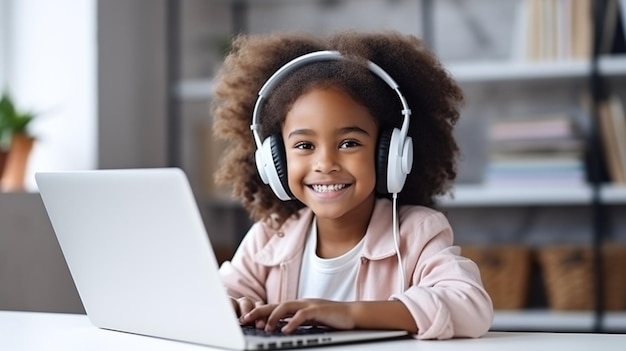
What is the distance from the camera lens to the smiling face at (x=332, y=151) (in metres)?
1.26

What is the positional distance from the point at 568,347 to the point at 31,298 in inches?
71.1

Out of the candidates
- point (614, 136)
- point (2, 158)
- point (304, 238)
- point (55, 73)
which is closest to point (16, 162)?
point (2, 158)

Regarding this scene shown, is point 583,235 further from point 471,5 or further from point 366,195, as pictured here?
point 366,195

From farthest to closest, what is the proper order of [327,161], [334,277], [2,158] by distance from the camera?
[2,158] < [334,277] < [327,161]

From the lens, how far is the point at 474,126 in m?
3.22

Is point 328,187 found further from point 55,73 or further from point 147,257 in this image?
point 55,73

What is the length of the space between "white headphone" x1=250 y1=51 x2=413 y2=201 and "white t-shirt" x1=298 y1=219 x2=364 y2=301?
11 centimetres

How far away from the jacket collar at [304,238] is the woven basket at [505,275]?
5.04 ft

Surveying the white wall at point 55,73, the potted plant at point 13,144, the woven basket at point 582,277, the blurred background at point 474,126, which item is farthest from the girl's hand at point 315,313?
the woven basket at point 582,277

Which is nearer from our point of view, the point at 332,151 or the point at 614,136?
the point at 332,151

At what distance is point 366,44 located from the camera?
4.34 ft

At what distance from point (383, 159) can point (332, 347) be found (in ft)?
1.07

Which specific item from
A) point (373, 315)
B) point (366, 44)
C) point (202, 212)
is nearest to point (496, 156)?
point (202, 212)

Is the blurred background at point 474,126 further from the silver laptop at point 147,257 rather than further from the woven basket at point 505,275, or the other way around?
the silver laptop at point 147,257
